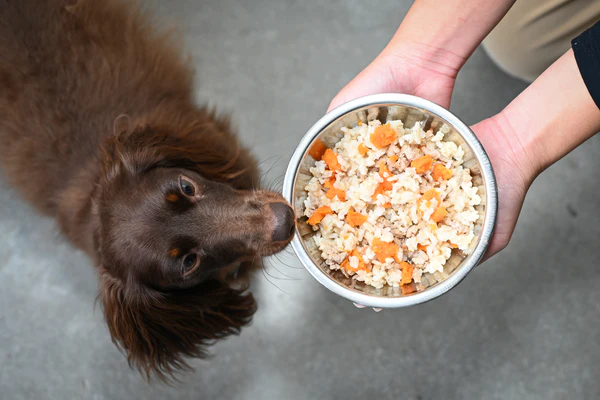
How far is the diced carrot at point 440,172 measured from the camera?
3.82 feet

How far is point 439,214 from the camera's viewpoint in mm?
1134

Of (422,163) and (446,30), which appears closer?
(422,163)

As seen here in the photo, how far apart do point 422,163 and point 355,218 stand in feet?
0.72

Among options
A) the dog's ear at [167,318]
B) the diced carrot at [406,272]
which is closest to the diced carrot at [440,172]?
the diced carrot at [406,272]

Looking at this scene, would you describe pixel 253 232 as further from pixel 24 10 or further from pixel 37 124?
pixel 24 10

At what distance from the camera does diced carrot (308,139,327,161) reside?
119 cm

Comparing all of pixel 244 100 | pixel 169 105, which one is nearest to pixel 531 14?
pixel 244 100

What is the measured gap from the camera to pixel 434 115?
1128 mm

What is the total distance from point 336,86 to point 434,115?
0.95 meters

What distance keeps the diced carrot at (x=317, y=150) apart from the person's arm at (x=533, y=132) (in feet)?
1.49

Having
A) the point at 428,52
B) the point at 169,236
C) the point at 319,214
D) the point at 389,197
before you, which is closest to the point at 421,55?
the point at 428,52

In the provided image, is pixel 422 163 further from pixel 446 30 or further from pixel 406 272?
pixel 446 30

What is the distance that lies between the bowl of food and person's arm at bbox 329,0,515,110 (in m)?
0.16

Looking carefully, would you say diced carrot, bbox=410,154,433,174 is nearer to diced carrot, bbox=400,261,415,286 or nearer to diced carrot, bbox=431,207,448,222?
diced carrot, bbox=431,207,448,222
